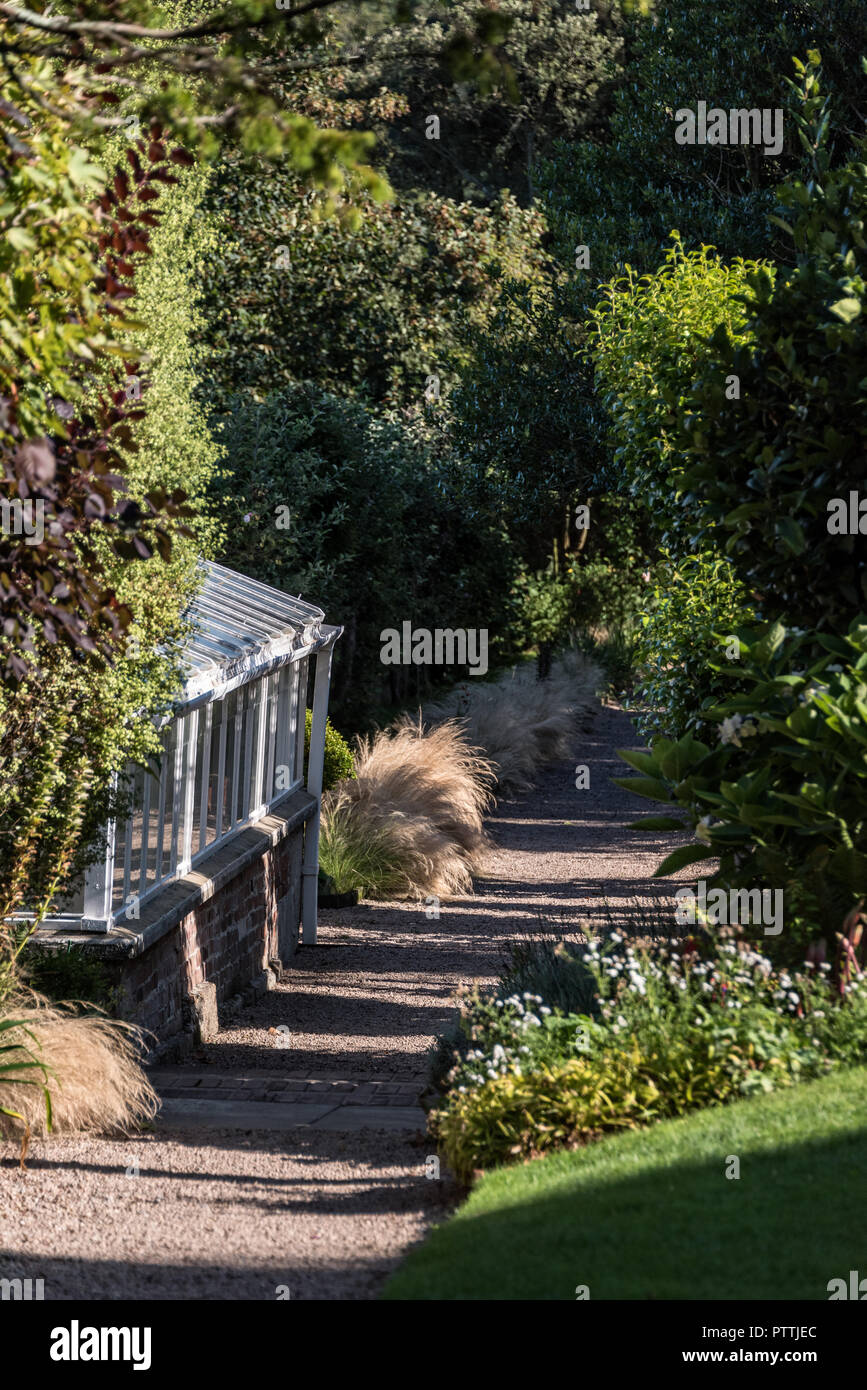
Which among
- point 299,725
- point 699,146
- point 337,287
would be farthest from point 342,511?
point 699,146

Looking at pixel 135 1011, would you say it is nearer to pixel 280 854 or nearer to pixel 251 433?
pixel 280 854

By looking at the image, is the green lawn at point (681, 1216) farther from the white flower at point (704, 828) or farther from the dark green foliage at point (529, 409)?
the dark green foliage at point (529, 409)

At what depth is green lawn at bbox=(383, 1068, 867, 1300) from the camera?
3.82m

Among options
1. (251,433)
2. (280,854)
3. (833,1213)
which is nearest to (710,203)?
(251,433)

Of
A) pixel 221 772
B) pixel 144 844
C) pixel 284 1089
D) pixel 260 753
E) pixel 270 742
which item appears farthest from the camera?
pixel 270 742

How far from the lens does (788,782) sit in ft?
20.3

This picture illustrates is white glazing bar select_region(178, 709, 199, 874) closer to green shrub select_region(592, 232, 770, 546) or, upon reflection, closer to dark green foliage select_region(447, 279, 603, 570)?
green shrub select_region(592, 232, 770, 546)

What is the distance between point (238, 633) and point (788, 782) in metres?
5.36

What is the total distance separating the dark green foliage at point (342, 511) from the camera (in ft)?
52.4

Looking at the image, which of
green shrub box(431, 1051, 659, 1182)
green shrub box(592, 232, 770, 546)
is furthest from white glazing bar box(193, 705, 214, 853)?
green shrub box(431, 1051, 659, 1182)

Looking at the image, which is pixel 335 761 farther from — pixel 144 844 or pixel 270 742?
pixel 144 844

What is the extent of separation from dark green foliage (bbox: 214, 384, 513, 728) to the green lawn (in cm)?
1011

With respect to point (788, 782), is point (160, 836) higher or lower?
lower

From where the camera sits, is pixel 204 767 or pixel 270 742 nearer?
pixel 204 767
